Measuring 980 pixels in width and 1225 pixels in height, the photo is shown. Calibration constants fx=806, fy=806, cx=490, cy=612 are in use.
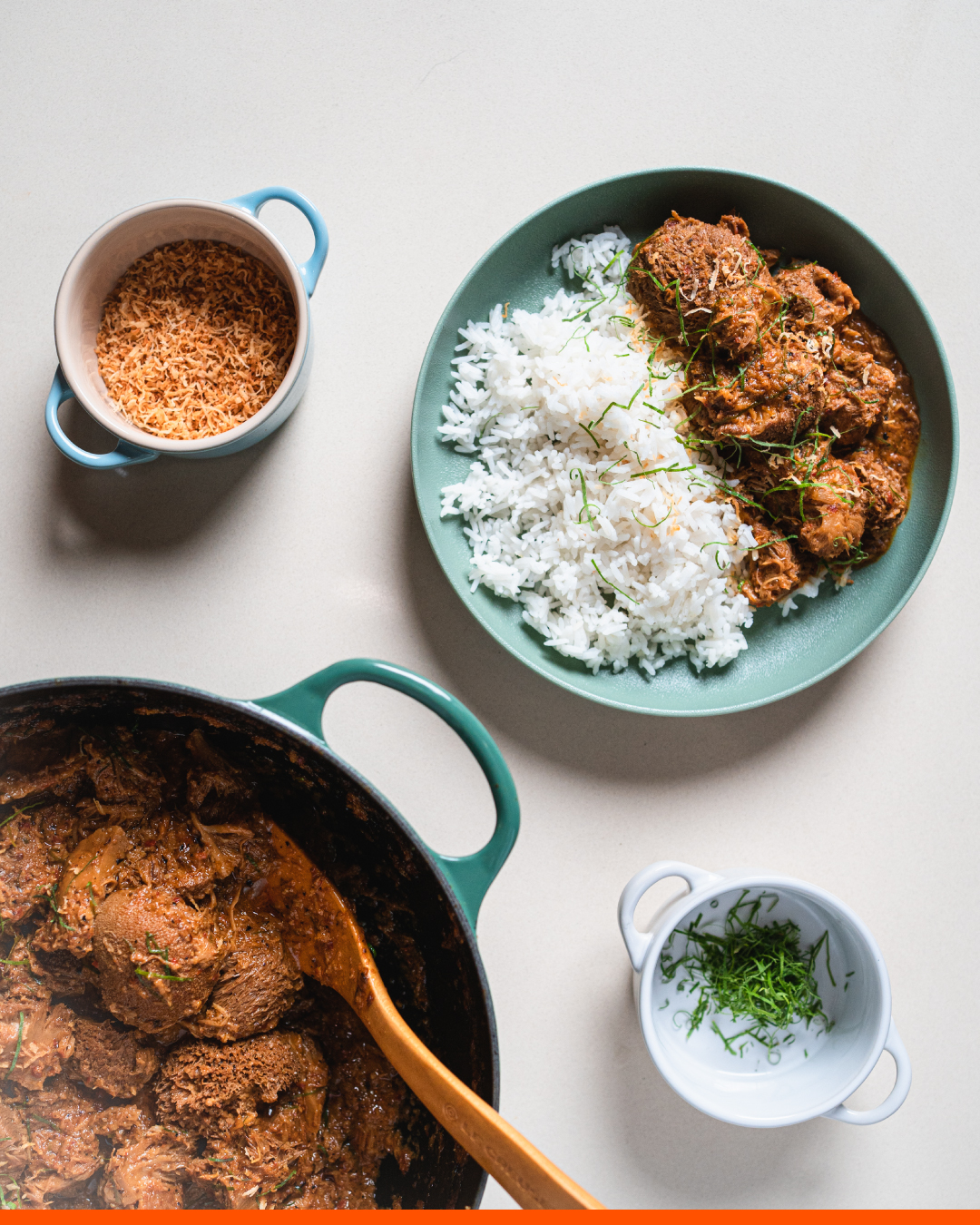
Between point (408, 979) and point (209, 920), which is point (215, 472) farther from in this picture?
point (408, 979)

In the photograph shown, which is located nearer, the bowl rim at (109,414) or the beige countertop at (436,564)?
the bowl rim at (109,414)

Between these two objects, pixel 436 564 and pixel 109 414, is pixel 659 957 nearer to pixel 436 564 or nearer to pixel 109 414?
pixel 436 564

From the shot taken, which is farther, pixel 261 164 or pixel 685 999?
pixel 261 164

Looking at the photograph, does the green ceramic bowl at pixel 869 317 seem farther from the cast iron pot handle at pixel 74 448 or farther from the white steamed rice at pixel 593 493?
the cast iron pot handle at pixel 74 448

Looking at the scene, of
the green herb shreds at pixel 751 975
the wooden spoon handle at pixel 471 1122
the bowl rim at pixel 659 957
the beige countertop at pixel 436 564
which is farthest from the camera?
the beige countertop at pixel 436 564

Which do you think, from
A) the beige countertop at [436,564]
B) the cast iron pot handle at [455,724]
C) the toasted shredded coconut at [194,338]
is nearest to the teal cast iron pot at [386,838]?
the cast iron pot handle at [455,724]

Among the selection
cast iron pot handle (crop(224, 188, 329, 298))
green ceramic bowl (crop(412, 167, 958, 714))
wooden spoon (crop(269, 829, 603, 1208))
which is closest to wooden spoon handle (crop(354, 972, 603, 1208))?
wooden spoon (crop(269, 829, 603, 1208))

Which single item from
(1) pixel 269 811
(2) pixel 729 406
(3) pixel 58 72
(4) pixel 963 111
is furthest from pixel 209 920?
(4) pixel 963 111
